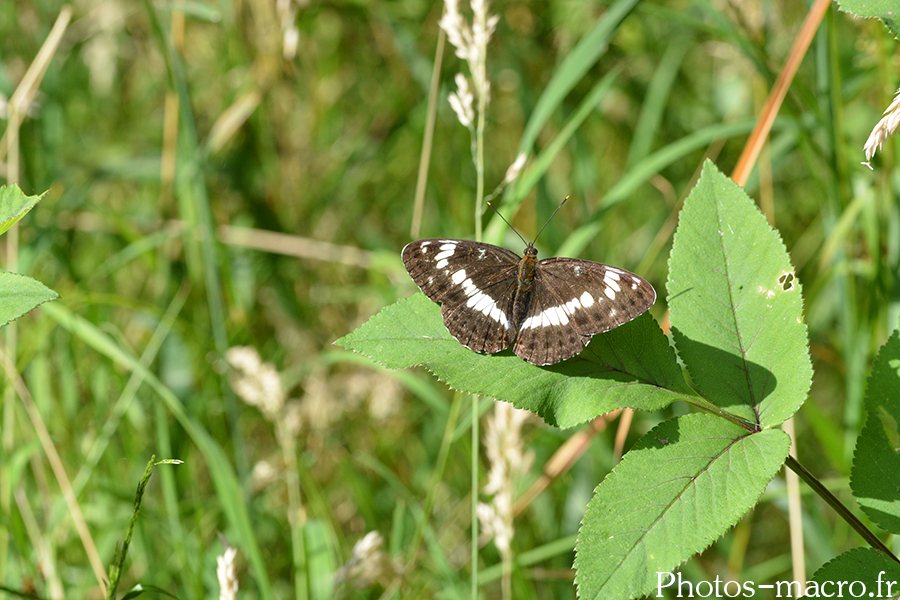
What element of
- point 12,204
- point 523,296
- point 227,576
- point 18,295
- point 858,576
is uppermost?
point 12,204

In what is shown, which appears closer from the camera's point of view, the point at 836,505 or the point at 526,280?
the point at 836,505

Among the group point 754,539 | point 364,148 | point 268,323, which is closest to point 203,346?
point 268,323

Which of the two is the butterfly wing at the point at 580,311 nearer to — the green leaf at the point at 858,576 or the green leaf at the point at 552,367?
the green leaf at the point at 552,367

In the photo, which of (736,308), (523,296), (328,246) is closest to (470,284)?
(523,296)

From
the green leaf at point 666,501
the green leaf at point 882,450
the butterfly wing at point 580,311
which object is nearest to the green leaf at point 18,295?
the butterfly wing at point 580,311

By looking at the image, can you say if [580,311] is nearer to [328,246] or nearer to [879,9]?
[879,9]

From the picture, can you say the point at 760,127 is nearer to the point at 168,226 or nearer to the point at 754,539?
the point at 754,539
